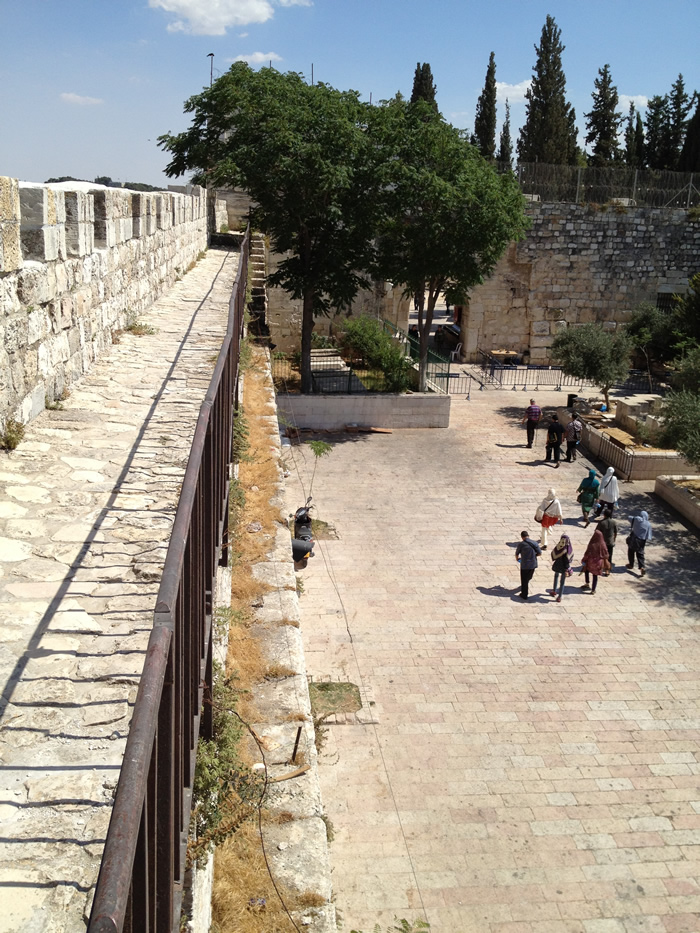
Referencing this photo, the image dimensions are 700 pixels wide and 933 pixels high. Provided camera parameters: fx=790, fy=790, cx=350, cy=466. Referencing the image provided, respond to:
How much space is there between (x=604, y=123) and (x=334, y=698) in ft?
129

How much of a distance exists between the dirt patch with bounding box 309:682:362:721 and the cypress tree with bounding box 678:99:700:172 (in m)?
32.9

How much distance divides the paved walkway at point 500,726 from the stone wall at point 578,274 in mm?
14026

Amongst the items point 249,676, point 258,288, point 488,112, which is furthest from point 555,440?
point 488,112

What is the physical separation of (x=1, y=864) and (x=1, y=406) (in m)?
2.83

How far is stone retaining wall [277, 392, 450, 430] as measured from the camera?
1786 centimetres

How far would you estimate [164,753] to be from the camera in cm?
169

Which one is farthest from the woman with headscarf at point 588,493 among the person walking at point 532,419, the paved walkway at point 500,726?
the person walking at point 532,419

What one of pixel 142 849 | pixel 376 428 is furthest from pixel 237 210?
pixel 142 849

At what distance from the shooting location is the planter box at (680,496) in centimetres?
1365

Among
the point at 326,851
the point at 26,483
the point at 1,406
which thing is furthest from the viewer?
the point at 1,406

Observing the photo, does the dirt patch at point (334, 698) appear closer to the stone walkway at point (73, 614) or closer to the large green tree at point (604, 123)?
the stone walkway at point (73, 614)

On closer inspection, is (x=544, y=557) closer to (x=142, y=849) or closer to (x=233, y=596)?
(x=233, y=596)

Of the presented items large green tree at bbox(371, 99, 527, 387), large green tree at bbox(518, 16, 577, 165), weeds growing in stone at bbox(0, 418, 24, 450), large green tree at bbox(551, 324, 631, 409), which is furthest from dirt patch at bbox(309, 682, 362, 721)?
large green tree at bbox(518, 16, 577, 165)

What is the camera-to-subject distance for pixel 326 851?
133 inches
